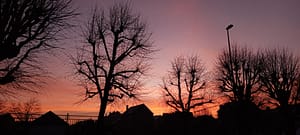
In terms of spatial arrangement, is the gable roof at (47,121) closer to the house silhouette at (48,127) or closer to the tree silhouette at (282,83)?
the house silhouette at (48,127)

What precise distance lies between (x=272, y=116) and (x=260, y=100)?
533 inches

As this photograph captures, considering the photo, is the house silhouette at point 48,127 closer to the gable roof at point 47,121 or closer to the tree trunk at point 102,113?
the gable roof at point 47,121

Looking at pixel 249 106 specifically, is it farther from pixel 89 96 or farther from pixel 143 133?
pixel 89 96

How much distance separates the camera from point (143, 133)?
1294 inches

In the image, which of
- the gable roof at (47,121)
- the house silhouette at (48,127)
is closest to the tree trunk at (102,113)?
the house silhouette at (48,127)

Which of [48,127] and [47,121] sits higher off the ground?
[47,121]

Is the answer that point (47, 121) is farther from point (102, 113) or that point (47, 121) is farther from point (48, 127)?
point (102, 113)

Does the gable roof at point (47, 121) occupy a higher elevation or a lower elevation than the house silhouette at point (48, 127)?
higher

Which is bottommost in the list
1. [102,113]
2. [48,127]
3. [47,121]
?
[48,127]

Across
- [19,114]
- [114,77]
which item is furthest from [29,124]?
[114,77]

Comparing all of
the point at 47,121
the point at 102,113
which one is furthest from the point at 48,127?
the point at 102,113

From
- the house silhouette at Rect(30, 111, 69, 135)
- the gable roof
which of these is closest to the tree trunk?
the house silhouette at Rect(30, 111, 69, 135)

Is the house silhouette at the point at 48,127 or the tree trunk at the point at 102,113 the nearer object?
the tree trunk at the point at 102,113

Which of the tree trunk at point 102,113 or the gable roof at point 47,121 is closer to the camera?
the tree trunk at point 102,113
